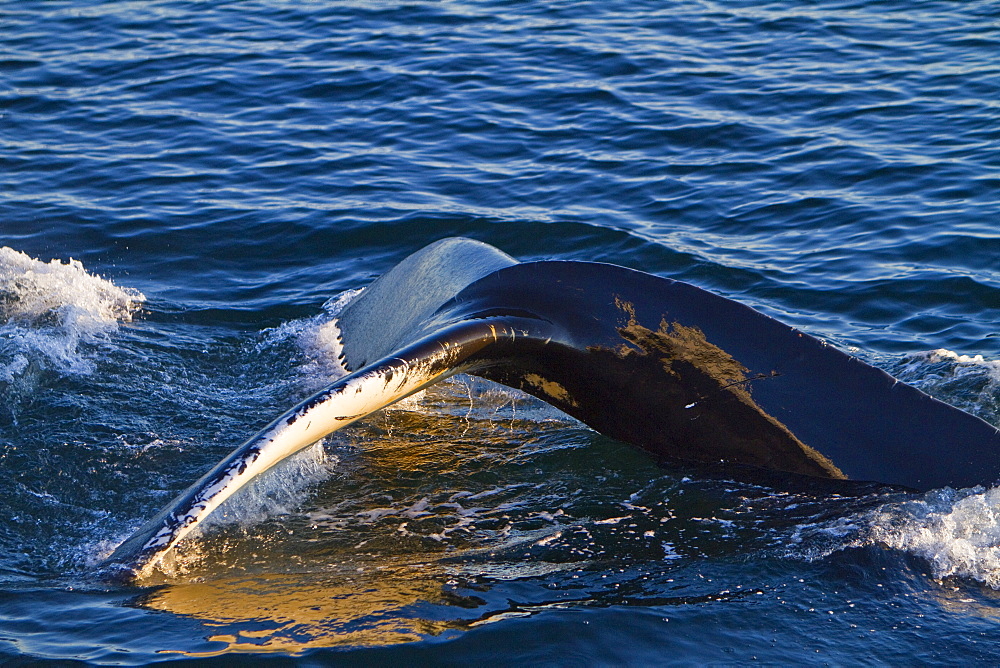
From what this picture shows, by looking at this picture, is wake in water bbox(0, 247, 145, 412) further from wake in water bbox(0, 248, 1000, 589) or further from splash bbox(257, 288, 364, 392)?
splash bbox(257, 288, 364, 392)

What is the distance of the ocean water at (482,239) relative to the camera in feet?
15.3

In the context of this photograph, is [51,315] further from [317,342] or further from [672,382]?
[672,382]

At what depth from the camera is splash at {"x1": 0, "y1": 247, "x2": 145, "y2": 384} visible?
24.7 feet

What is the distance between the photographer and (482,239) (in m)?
10.2

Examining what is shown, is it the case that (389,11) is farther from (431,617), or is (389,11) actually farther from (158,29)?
(431,617)

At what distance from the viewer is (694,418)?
522 cm

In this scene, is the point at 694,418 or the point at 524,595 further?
the point at 694,418

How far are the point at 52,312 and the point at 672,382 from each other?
16.7 feet

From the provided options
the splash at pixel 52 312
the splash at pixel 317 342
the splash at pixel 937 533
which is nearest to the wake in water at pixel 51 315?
the splash at pixel 52 312

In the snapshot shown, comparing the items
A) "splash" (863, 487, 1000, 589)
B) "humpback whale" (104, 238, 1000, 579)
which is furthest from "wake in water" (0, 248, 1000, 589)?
"humpback whale" (104, 238, 1000, 579)

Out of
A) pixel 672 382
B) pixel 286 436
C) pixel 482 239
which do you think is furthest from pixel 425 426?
pixel 482 239

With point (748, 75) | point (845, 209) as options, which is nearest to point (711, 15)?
point (748, 75)

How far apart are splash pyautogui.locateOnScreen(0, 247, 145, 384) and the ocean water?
0.03m

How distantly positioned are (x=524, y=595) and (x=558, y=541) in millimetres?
574
